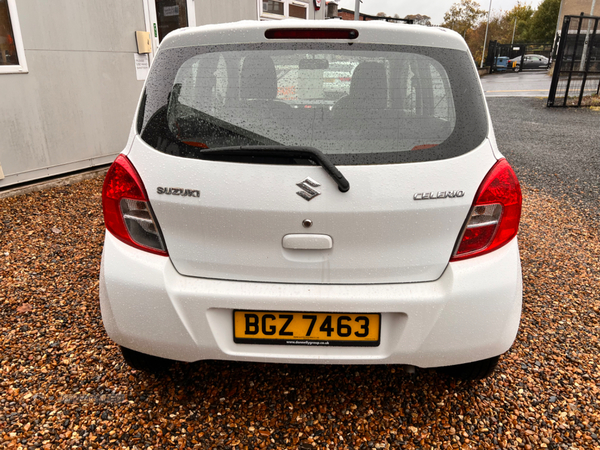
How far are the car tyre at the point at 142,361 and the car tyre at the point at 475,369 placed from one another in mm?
1397

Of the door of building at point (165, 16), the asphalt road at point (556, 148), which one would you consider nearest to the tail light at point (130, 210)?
the asphalt road at point (556, 148)

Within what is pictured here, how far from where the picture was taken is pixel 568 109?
14.5 meters

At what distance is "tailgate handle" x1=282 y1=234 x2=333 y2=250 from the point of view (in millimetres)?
1786

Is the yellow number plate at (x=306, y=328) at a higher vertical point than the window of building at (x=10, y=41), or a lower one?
lower

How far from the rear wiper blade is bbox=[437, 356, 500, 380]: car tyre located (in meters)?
1.10

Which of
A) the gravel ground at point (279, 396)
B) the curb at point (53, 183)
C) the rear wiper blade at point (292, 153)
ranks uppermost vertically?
the rear wiper blade at point (292, 153)

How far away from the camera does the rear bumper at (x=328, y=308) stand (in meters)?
1.80

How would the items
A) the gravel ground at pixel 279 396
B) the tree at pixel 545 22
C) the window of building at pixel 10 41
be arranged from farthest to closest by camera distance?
the tree at pixel 545 22 → the window of building at pixel 10 41 → the gravel ground at pixel 279 396

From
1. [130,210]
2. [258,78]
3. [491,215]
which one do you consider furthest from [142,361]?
[491,215]

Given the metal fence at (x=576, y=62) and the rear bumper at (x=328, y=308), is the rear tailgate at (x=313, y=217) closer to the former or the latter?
the rear bumper at (x=328, y=308)

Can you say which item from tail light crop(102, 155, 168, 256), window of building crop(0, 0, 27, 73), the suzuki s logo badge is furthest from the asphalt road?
window of building crop(0, 0, 27, 73)

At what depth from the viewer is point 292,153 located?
69.1 inches

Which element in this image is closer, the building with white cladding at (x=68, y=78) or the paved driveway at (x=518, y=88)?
the building with white cladding at (x=68, y=78)

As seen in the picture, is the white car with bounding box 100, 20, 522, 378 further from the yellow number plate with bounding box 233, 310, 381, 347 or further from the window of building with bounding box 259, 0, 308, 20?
the window of building with bounding box 259, 0, 308, 20
